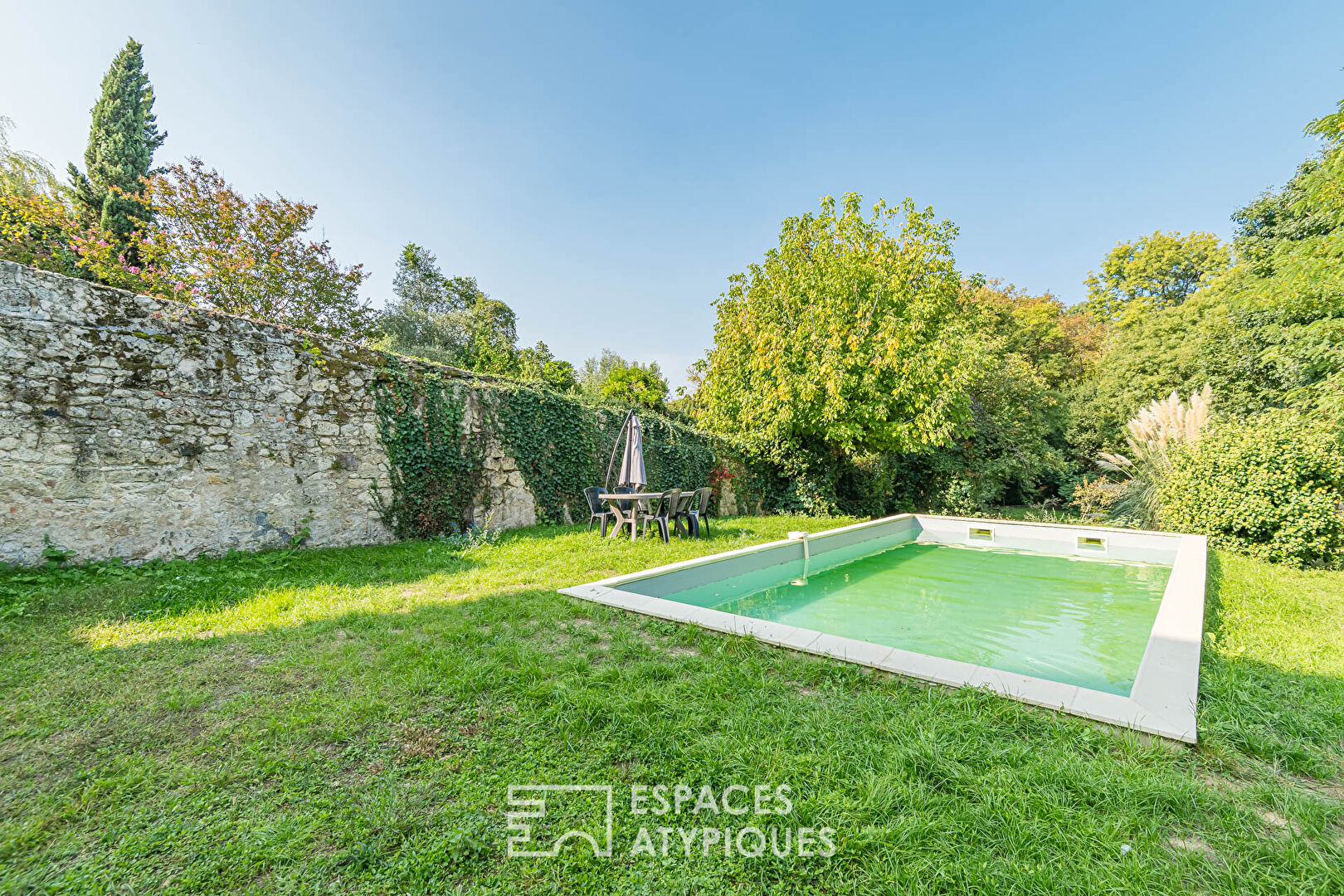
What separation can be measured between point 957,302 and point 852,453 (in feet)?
18.1

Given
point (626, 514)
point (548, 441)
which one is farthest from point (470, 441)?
point (626, 514)

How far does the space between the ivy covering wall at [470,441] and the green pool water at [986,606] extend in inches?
162

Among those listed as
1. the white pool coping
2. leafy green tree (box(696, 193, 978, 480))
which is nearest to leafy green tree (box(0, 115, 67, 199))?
leafy green tree (box(696, 193, 978, 480))

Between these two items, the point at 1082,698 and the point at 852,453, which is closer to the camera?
the point at 1082,698

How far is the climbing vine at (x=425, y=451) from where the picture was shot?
632cm

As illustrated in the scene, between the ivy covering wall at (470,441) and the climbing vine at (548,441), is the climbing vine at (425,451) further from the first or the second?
the climbing vine at (548,441)

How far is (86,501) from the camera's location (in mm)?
4242

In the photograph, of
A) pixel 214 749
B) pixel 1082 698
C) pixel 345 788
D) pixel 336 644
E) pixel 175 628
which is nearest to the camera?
pixel 345 788

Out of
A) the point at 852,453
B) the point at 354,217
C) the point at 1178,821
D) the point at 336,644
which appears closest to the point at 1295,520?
the point at 852,453

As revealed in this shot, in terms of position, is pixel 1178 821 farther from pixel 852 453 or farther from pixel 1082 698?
pixel 852 453

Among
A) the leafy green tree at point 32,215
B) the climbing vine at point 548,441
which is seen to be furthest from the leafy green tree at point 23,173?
the climbing vine at point 548,441

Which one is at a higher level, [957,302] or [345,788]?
[957,302]

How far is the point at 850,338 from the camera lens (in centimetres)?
958

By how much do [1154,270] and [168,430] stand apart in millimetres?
29542
